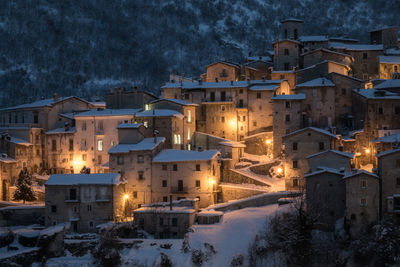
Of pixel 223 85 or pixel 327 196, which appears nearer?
pixel 327 196

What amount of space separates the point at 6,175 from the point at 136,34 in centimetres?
9323

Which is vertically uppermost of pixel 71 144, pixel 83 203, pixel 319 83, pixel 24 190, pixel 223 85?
pixel 223 85

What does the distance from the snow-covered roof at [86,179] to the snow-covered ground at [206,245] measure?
6818mm

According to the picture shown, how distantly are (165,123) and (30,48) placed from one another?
88.6m

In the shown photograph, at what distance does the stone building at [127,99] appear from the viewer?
238 feet

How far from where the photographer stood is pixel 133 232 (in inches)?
1960

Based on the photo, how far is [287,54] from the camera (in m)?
78.1

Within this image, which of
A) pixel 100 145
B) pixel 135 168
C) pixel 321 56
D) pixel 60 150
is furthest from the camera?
pixel 321 56

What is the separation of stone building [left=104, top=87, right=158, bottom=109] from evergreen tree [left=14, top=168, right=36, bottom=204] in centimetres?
1739

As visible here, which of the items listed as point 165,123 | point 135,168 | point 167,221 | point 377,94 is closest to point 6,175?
point 135,168

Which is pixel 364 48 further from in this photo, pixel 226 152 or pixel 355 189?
pixel 355 189

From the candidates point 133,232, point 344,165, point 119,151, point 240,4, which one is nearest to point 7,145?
point 119,151

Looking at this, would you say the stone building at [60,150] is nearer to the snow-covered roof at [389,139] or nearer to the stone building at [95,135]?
the stone building at [95,135]

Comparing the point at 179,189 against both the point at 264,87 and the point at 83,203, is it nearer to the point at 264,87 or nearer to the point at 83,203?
the point at 83,203
